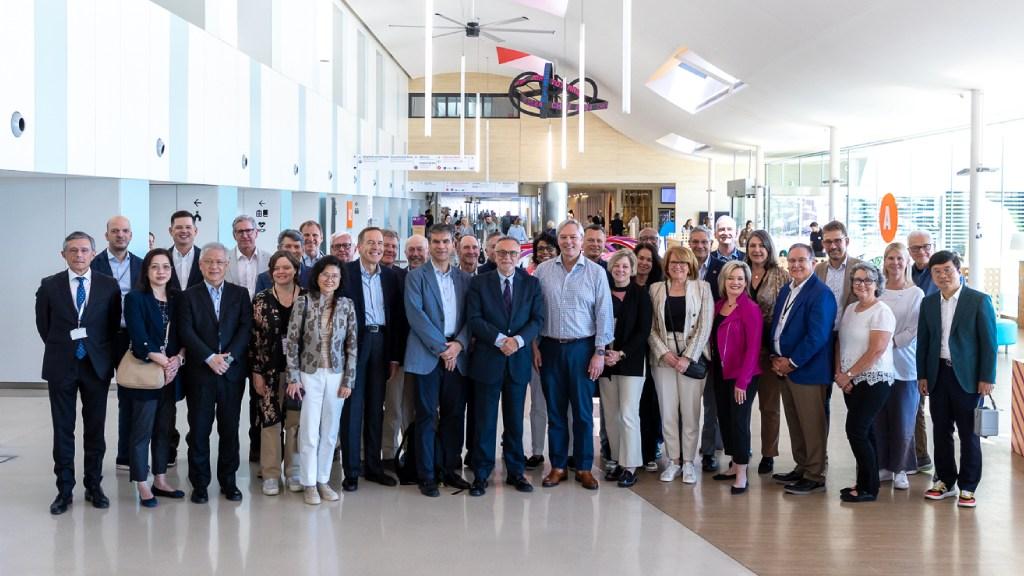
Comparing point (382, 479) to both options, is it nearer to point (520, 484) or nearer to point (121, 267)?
point (520, 484)

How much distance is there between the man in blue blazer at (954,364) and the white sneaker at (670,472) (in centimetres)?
159

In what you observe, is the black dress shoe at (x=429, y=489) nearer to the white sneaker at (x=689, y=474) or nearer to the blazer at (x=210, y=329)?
the blazer at (x=210, y=329)

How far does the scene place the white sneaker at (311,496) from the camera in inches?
Result: 223

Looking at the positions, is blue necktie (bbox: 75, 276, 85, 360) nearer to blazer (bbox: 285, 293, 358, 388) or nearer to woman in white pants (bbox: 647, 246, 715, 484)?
blazer (bbox: 285, 293, 358, 388)

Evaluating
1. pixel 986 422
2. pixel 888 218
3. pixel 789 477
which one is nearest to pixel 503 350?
pixel 789 477

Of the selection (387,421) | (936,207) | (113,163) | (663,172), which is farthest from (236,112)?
(663,172)

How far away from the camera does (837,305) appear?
6.22m

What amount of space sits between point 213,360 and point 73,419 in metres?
0.90

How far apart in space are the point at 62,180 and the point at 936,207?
14.1m

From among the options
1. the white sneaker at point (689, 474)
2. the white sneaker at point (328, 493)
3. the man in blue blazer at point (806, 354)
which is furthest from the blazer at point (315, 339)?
the man in blue blazer at point (806, 354)

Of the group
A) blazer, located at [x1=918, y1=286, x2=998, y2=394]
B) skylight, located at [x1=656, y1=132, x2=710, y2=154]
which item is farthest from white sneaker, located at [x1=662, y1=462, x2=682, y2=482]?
skylight, located at [x1=656, y1=132, x2=710, y2=154]

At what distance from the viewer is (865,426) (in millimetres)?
5809

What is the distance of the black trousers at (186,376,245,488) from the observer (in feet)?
18.5

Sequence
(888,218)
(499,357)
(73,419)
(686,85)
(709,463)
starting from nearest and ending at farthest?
(73,419), (499,357), (709,463), (888,218), (686,85)
